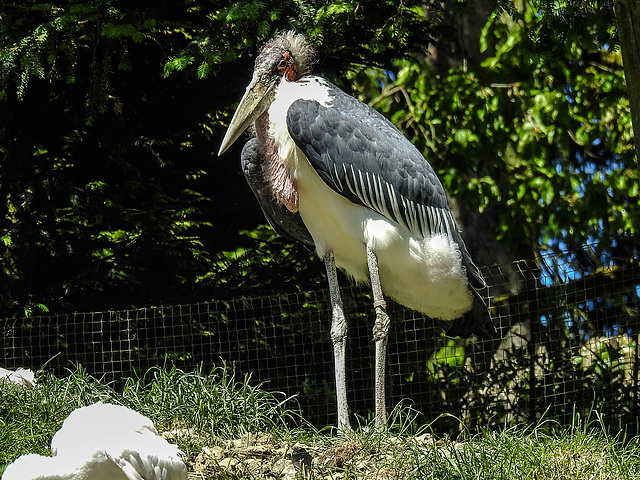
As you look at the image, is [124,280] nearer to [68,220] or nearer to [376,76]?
[68,220]

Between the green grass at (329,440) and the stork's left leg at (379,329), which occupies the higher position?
the stork's left leg at (379,329)

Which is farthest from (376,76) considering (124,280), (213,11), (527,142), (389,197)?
(389,197)

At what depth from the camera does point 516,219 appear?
27.4 ft

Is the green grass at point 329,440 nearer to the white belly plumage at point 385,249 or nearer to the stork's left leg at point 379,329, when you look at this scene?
the stork's left leg at point 379,329

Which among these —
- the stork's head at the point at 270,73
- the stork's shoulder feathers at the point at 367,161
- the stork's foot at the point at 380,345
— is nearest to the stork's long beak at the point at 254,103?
the stork's head at the point at 270,73

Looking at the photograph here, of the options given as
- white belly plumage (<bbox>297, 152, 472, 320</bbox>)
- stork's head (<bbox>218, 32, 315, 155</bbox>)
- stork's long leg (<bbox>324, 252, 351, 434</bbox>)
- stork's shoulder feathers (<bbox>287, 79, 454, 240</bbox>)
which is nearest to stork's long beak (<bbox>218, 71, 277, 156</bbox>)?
stork's head (<bbox>218, 32, 315, 155</bbox>)

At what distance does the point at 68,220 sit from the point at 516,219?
150 inches

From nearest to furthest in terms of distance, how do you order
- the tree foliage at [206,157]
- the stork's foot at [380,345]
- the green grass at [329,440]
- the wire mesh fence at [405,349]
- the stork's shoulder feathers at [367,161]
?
the green grass at [329,440], the stork's shoulder feathers at [367,161], the stork's foot at [380,345], the wire mesh fence at [405,349], the tree foliage at [206,157]

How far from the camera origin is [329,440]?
466cm

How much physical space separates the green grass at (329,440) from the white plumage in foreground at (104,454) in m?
0.46

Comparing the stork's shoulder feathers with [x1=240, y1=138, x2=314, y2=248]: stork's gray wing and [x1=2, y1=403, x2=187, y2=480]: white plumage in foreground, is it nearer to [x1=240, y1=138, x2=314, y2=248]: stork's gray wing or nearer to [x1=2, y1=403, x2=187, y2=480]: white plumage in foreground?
[x1=240, y1=138, x2=314, y2=248]: stork's gray wing

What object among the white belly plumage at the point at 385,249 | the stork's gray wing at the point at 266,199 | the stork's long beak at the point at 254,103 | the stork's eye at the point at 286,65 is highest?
the stork's eye at the point at 286,65

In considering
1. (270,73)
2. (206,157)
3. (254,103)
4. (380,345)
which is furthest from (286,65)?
(206,157)

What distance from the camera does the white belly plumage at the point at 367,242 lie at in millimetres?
5316
